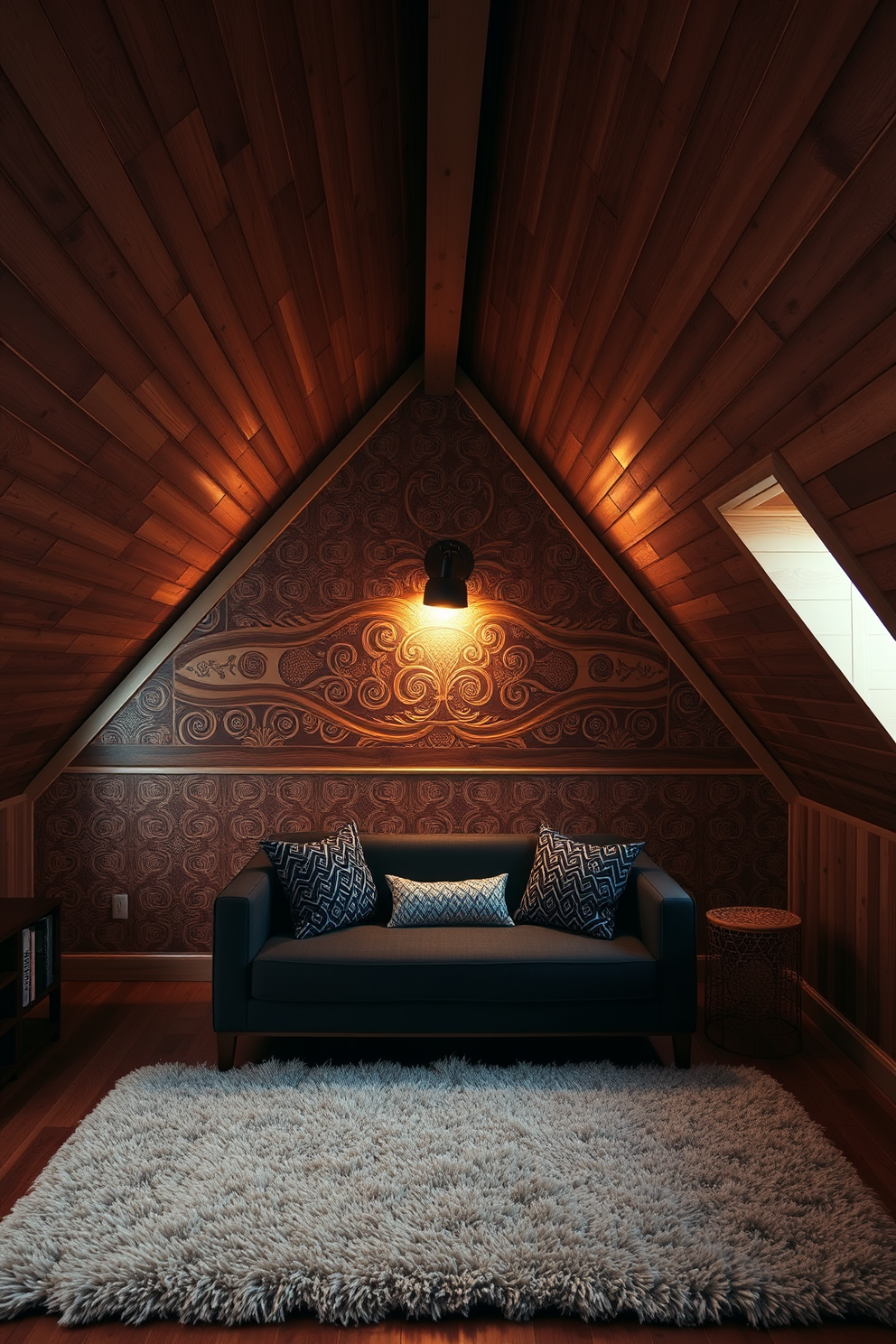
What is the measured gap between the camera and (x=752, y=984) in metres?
3.86

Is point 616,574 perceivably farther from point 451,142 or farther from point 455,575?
point 451,142

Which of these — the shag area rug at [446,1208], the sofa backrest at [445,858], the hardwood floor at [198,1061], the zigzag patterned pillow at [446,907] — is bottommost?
the hardwood floor at [198,1061]

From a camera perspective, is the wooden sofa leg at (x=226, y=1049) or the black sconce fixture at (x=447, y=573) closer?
the wooden sofa leg at (x=226, y=1049)

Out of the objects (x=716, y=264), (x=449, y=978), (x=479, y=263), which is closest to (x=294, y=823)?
(x=449, y=978)

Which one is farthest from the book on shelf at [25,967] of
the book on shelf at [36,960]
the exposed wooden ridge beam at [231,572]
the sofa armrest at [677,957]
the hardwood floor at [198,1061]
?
the sofa armrest at [677,957]

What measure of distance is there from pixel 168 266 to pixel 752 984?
11.4ft

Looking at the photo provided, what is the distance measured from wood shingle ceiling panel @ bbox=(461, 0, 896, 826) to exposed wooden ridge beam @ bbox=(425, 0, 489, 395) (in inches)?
4.3

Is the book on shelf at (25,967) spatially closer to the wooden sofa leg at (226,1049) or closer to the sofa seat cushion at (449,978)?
the wooden sofa leg at (226,1049)

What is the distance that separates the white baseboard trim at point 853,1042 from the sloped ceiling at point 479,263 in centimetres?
83

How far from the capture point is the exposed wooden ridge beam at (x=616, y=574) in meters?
4.29

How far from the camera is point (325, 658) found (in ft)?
14.2

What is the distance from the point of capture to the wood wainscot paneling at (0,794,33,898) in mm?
4035

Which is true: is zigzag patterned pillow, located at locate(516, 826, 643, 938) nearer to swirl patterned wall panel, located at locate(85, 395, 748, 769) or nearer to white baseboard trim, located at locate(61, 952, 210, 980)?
swirl patterned wall panel, located at locate(85, 395, 748, 769)

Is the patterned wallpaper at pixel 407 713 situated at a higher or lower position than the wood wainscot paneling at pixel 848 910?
higher
